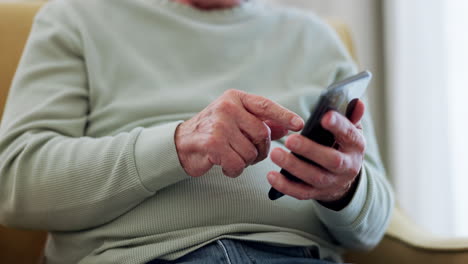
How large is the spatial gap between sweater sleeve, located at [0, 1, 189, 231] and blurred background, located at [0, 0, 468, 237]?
982mm

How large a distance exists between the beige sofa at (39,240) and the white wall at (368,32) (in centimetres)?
75

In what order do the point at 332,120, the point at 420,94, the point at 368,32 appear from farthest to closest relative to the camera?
the point at 368,32, the point at 420,94, the point at 332,120

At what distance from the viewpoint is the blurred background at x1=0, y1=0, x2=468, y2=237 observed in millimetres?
1492

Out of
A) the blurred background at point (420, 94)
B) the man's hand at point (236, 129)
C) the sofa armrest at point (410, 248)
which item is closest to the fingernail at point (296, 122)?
the man's hand at point (236, 129)

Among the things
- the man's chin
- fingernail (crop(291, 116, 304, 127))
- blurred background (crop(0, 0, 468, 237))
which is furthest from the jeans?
blurred background (crop(0, 0, 468, 237))

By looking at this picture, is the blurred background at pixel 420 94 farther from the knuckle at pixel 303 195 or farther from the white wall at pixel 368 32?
the knuckle at pixel 303 195

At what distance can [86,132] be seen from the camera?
956 millimetres

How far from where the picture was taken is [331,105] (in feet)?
2.15

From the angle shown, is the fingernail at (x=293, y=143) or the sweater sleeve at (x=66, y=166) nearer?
the fingernail at (x=293, y=143)

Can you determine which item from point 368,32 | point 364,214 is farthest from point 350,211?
point 368,32

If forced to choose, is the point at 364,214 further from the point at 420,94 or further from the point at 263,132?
the point at 420,94

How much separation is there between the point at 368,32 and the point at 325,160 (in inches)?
50.0

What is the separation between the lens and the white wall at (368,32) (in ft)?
5.98

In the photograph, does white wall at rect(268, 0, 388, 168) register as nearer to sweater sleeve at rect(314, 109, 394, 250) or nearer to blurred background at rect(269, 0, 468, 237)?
blurred background at rect(269, 0, 468, 237)
